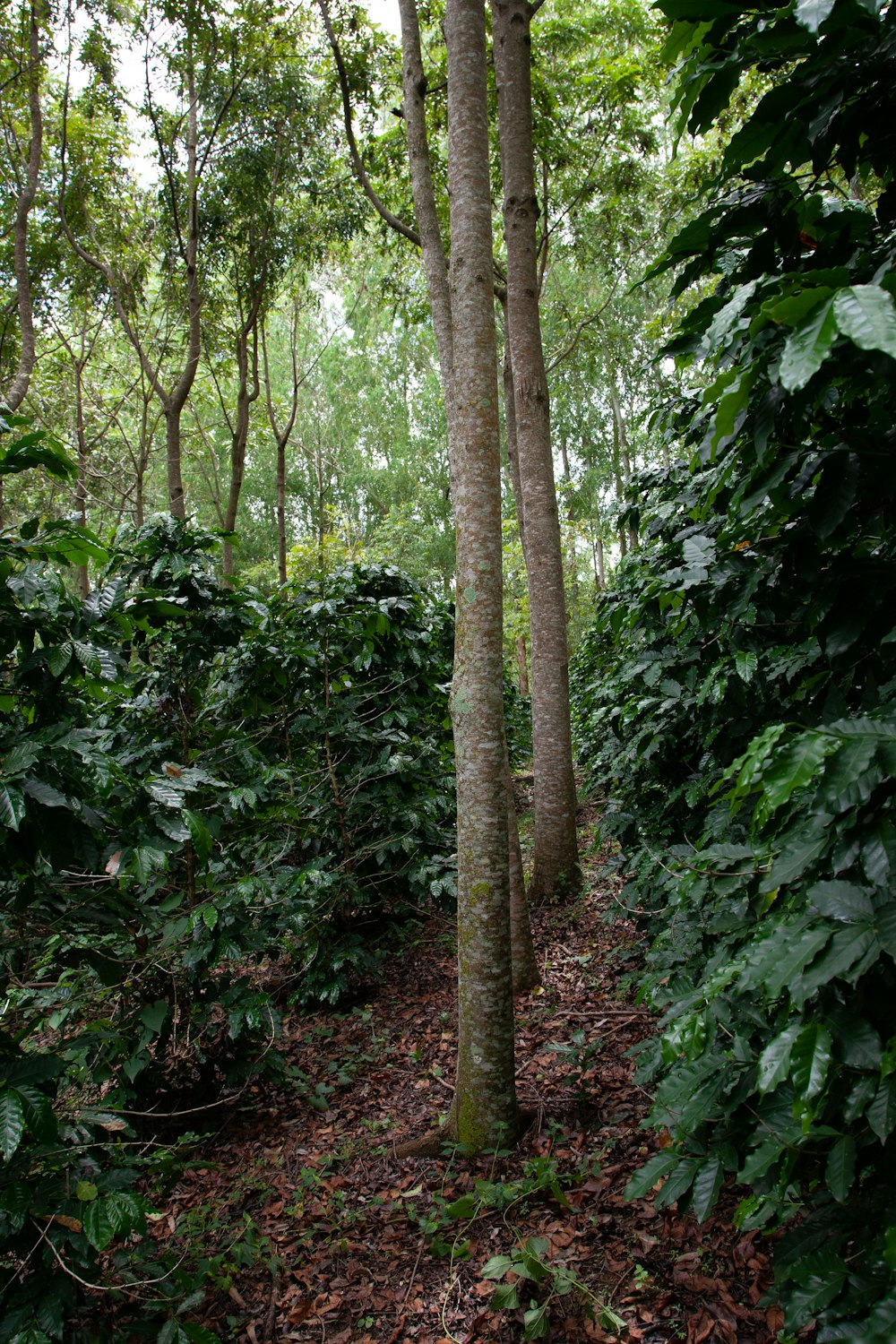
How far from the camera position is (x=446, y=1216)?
2.50 meters

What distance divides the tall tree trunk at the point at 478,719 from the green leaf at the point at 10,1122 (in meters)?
1.58

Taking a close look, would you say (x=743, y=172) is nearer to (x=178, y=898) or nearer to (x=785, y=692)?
(x=785, y=692)

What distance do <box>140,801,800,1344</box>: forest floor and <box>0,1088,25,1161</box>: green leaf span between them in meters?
0.95

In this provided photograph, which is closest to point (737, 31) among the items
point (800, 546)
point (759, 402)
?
point (759, 402)

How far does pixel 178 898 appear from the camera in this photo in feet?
9.64

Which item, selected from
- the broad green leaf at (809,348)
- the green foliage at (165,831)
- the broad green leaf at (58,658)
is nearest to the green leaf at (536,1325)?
the green foliage at (165,831)

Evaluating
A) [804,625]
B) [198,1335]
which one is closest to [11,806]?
[198,1335]

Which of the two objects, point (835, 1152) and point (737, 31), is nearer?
point (835, 1152)

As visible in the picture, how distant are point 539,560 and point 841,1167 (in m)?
4.64

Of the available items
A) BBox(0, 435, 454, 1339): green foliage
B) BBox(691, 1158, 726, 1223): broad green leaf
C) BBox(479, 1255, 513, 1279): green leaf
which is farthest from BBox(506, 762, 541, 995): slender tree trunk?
BBox(691, 1158, 726, 1223): broad green leaf

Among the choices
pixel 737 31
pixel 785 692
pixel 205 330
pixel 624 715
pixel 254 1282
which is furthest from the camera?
pixel 205 330

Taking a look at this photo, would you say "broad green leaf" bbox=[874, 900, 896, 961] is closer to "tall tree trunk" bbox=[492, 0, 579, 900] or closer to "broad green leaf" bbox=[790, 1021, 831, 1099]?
"broad green leaf" bbox=[790, 1021, 831, 1099]

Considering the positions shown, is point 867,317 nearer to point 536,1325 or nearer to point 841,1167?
point 841,1167

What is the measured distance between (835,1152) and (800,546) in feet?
3.25
